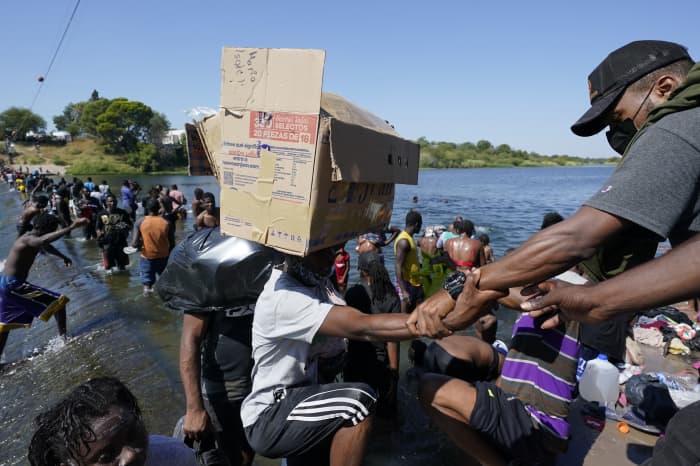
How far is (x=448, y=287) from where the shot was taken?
2002 millimetres

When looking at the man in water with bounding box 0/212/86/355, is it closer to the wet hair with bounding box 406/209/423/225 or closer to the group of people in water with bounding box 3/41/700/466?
the group of people in water with bounding box 3/41/700/466

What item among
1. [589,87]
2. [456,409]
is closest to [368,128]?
[589,87]

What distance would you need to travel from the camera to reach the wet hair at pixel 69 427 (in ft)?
4.47

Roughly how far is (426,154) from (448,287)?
110638mm

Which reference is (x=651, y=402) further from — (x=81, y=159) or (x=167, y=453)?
(x=81, y=159)

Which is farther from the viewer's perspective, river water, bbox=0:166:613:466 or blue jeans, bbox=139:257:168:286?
blue jeans, bbox=139:257:168:286

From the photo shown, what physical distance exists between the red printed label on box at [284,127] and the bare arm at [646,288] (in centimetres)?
124

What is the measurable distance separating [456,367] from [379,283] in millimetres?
1246

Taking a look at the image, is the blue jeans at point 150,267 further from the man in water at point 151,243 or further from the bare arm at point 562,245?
the bare arm at point 562,245

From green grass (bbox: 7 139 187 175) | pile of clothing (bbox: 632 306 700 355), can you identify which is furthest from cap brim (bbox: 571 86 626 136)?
green grass (bbox: 7 139 187 175)

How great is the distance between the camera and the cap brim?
5.41ft

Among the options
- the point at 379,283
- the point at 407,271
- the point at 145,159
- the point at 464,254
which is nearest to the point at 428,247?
the point at 407,271

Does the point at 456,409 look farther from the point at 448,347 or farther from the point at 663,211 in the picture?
the point at 663,211

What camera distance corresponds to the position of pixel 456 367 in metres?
3.26
